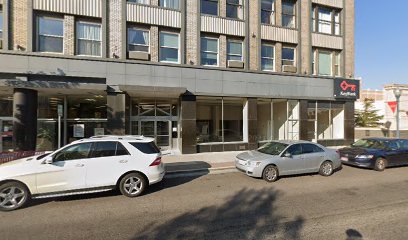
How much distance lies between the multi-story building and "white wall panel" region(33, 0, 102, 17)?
5cm

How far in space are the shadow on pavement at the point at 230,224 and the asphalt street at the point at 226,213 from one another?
16mm

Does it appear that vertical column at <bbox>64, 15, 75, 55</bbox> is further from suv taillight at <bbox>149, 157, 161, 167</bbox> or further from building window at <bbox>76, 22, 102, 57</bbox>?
suv taillight at <bbox>149, 157, 161, 167</bbox>

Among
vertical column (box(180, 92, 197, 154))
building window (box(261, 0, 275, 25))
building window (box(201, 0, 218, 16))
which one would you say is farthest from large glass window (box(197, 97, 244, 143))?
building window (box(261, 0, 275, 25))

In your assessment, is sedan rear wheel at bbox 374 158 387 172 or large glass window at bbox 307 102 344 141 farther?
large glass window at bbox 307 102 344 141

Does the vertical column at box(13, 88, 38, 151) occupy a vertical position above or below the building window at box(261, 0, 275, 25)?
below

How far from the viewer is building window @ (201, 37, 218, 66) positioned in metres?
15.1

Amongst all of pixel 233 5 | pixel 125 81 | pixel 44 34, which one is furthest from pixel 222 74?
pixel 44 34

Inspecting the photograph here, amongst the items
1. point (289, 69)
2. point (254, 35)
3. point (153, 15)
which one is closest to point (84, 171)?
point (153, 15)

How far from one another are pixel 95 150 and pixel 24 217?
2.15 meters

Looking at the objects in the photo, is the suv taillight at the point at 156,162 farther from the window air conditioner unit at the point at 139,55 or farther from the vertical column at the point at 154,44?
the vertical column at the point at 154,44

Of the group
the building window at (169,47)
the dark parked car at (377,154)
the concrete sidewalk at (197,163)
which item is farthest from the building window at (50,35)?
the dark parked car at (377,154)

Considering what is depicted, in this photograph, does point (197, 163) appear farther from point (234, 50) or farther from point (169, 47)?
point (234, 50)

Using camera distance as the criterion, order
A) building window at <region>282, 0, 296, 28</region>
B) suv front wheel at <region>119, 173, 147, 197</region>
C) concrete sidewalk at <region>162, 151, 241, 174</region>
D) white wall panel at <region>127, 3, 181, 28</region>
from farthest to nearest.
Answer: building window at <region>282, 0, 296, 28</region> < white wall panel at <region>127, 3, 181, 28</region> < concrete sidewalk at <region>162, 151, 241, 174</region> < suv front wheel at <region>119, 173, 147, 197</region>

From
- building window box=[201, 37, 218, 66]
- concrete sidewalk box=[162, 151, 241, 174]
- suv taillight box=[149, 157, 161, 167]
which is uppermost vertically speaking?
building window box=[201, 37, 218, 66]
